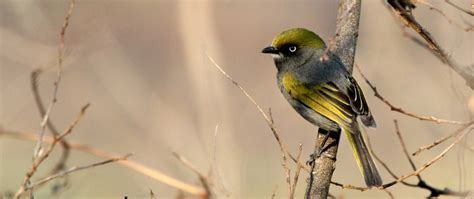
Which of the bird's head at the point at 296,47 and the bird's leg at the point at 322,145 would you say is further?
the bird's head at the point at 296,47

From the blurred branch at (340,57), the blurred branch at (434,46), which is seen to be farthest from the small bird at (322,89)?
the blurred branch at (434,46)

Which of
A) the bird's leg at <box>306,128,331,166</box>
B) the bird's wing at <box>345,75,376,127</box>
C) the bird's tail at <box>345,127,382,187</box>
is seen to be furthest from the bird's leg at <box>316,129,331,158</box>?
the bird's wing at <box>345,75,376,127</box>

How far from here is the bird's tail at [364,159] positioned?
5.25 meters

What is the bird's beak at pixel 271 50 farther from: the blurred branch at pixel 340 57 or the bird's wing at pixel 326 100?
the blurred branch at pixel 340 57

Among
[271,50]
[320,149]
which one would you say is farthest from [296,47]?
[320,149]

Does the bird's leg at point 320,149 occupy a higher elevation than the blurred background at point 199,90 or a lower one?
lower

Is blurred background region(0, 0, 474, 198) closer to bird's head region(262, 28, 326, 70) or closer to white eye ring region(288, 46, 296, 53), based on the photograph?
bird's head region(262, 28, 326, 70)

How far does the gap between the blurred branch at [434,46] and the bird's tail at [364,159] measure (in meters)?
1.67

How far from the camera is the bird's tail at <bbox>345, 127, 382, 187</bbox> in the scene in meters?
5.25

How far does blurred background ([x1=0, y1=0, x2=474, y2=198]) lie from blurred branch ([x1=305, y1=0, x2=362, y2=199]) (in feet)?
1.06

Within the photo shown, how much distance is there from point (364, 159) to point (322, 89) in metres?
0.79

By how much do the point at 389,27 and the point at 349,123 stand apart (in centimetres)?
224

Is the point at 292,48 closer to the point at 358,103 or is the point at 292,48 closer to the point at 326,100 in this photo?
the point at 326,100

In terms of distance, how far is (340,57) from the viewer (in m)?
5.25
